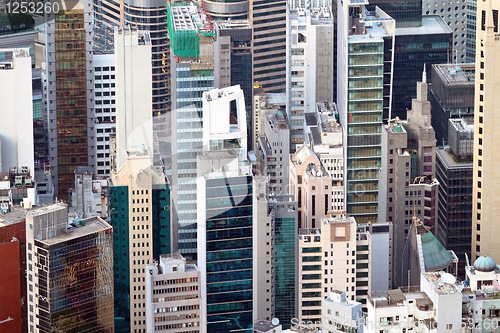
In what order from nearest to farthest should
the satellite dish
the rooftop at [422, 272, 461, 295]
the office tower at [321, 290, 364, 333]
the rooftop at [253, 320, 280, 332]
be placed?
the rooftop at [422, 272, 461, 295]
the satellite dish
the office tower at [321, 290, 364, 333]
the rooftop at [253, 320, 280, 332]

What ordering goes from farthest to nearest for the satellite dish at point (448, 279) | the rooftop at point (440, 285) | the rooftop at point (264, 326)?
the rooftop at point (264, 326), the satellite dish at point (448, 279), the rooftop at point (440, 285)

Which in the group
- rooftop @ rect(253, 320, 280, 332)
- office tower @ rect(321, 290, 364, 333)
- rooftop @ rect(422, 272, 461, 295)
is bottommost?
rooftop @ rect(253, 320, 280, 332)

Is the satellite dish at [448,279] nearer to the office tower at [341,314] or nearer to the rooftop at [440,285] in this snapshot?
the rooftop at [440,285]

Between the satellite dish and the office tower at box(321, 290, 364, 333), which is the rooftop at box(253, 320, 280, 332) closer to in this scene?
the office tower at box(321, 290, 364, 333)

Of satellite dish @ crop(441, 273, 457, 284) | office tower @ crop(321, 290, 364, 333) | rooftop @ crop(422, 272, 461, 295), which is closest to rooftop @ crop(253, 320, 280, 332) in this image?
office tower @ crop(321, 290, 364, 333)

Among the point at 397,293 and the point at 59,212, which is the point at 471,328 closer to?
the point at 397,293

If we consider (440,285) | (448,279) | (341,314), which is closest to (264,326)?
(341,314)

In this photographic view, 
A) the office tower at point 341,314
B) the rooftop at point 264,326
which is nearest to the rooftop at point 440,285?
the office tower at point 341,314

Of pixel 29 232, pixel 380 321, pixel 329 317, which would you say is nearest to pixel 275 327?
pixel 329 317
